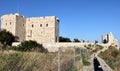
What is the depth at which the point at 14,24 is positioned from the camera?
170 feet

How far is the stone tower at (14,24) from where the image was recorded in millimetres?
51906

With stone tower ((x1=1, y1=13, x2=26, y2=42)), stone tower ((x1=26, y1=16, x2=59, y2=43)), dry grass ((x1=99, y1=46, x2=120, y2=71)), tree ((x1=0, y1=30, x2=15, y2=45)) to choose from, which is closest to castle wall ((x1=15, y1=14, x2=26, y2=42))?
stone tower ((x1=1, y1=13, x2=26, y2=42))

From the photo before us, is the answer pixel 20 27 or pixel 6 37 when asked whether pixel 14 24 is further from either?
pixel 6 37

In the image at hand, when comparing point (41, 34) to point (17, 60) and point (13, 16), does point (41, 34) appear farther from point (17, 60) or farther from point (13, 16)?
point (17, 60)

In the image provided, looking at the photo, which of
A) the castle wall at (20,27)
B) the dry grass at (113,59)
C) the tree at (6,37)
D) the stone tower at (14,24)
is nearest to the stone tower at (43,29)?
the castle wall at (20,27)

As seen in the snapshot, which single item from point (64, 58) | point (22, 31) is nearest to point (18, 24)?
point (22, 31)

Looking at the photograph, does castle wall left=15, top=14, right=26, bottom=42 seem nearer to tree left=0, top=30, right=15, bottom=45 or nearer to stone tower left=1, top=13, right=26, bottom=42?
stone tower left=1, top=13, right=26, bottom=42

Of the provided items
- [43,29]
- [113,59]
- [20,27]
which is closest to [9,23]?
[20,27]

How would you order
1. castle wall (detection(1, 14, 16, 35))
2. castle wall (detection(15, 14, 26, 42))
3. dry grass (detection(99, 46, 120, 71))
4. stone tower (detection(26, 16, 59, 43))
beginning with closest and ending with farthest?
dry grass (detection(99, 46, 120, 71)) < castle wall (detection(1, 14, 16, 35)) < stone tower (detection(26, 16, 59, 43)) < castle wall (detection(15, 14, 26, 42))

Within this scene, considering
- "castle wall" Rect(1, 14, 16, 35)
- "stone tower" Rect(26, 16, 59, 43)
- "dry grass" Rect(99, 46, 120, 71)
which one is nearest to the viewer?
"dry grass" Rect(99, 46, 120, 71)

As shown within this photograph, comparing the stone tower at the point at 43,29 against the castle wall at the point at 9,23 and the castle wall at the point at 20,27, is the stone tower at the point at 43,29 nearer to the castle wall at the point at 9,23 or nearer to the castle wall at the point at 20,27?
the castle wall at the point at 20,27

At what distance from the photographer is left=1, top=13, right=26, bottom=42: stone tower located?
2044 inches

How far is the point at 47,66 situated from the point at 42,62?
0.15 m

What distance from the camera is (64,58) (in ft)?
22.8
